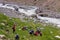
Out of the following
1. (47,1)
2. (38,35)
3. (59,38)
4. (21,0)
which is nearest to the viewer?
(38,35)

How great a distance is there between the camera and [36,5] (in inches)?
1902

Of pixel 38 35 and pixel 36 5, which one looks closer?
pixel 38 35

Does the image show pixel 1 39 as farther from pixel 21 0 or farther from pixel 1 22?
pixel 21 0

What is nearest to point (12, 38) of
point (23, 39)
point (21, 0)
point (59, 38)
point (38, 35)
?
point (23, 39)

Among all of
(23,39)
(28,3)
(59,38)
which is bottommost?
(28,3)

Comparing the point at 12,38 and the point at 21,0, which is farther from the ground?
the point at 12,38

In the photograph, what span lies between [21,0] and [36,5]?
4838 millimetres

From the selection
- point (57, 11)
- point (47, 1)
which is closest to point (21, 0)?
point (47, 1)

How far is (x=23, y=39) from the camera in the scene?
14.0 m

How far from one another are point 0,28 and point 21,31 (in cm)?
117

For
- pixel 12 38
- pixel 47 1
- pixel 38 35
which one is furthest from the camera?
pixel 47 1

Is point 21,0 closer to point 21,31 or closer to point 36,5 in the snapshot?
point 36,5

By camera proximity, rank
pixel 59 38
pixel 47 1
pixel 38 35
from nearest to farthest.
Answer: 1. pixel 38 35
2. pixel 59 38
3. pixel 47 1

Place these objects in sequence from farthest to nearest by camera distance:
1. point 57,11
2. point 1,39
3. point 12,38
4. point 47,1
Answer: point 47,1 → point 57,11 → point 12,38 → point 1,39
